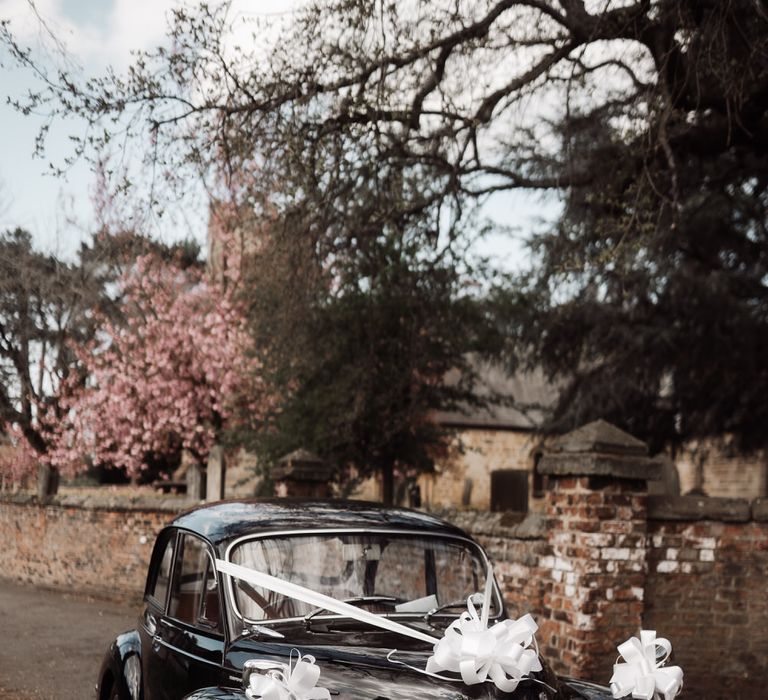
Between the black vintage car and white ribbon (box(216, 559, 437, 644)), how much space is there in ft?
0.14

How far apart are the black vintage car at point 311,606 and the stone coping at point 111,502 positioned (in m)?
7.26

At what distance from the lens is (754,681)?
686cm

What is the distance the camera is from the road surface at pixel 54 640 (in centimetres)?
770

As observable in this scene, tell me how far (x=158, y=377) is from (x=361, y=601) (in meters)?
16.9

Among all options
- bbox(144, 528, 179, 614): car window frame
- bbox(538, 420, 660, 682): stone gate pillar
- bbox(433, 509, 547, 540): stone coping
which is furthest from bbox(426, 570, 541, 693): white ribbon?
bbox(433, 509, 547, 540): stone coping

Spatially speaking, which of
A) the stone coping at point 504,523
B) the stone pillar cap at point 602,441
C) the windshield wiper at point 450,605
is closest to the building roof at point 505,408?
the stone coping at point 504,523

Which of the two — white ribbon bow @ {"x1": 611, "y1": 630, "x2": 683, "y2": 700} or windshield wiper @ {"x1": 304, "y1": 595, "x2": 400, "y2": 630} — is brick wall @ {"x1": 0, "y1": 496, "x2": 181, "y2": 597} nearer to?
windshield wiper @ {"x1": 304, "y1": 595, "x2": 400, "y2": 630}

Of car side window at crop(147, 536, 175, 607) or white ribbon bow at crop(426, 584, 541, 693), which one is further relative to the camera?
car side window at crop(147, 536, 175, 607)

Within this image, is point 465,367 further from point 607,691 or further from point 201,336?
point 607,691

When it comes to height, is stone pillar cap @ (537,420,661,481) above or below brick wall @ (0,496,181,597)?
above

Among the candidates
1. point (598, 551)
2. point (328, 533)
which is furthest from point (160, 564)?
point (598, 551)

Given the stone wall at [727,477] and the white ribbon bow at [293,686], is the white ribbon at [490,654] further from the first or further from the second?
the stone wall at [727,477]

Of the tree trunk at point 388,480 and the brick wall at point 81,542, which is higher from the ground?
the tree trunk at point 388,480

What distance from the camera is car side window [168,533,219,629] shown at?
165 inches
